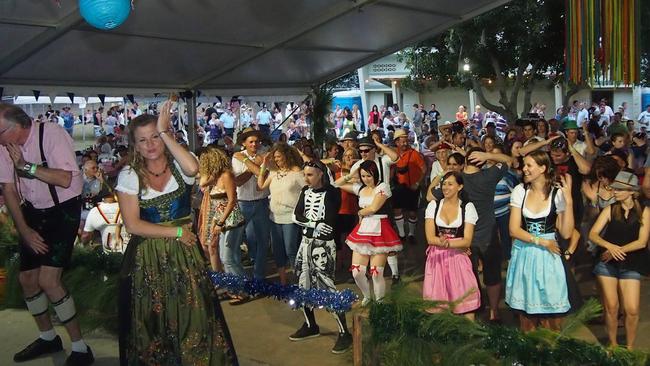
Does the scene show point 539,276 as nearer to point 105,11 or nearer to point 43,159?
point 43,159

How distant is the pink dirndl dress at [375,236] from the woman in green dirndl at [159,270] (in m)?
2.31

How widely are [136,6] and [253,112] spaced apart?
722 inches

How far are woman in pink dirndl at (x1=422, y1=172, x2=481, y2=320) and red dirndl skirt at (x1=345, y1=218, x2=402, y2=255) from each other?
72 centimetres

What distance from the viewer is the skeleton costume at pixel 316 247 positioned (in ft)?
18.6

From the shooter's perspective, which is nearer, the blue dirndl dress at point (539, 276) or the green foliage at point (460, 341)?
the green foliage at point (460, 341)

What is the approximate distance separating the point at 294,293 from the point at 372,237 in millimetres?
1015

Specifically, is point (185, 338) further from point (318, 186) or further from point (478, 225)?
point (478, 225)

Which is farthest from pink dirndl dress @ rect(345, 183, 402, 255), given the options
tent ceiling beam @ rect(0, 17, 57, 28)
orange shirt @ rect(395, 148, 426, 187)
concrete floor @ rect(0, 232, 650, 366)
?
tent ceiling beam @ rect(0, 17, 57, 28)

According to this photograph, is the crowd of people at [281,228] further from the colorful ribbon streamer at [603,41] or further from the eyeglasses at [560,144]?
the colorful ribbon streamer at [603,41]

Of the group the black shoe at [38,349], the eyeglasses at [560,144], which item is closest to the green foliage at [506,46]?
the eyeglasses at [560,144]

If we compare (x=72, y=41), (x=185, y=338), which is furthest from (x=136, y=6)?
(x=185, y=338)

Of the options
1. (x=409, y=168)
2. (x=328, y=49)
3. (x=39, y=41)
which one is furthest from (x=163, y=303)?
(x=328, y=49)

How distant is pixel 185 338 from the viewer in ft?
12.6

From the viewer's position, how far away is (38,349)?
5145 mm
